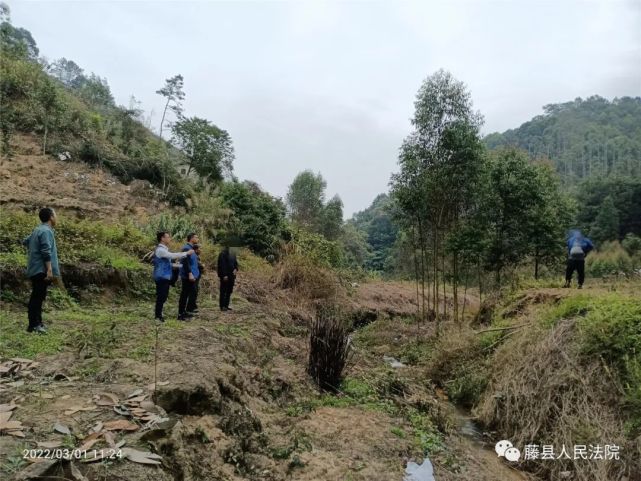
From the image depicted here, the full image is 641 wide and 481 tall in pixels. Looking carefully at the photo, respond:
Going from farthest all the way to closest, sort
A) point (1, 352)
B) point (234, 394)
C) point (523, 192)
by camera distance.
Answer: point (523, 192) → point (234, 394) → point (1, 352)

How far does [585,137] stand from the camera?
77.8 m

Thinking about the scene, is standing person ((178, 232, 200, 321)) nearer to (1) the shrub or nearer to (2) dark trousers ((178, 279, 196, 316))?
(2) dark trousers ((178, 279, 196, 316))

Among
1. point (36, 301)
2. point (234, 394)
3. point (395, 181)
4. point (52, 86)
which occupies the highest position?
point (52, 86)

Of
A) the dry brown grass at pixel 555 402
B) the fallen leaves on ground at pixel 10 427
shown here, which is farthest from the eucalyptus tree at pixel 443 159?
the fallen leaves on ground at pixel 10 427

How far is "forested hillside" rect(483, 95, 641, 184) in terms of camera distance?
6456 centimetres

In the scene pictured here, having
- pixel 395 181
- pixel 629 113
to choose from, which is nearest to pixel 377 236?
pixel 395 181

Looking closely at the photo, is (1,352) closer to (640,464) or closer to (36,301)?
(36,301)

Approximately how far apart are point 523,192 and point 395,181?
416cm

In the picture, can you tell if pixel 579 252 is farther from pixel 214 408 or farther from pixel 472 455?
pixel 214 408

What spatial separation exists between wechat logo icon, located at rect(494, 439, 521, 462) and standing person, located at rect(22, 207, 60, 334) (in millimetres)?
6409

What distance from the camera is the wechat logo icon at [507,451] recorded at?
21.1ft

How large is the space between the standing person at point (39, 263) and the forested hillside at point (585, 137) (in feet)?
177

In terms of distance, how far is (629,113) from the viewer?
9144 cm

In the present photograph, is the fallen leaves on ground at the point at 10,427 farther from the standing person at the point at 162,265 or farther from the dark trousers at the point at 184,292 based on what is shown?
the dark trousers at the point at 184,292
